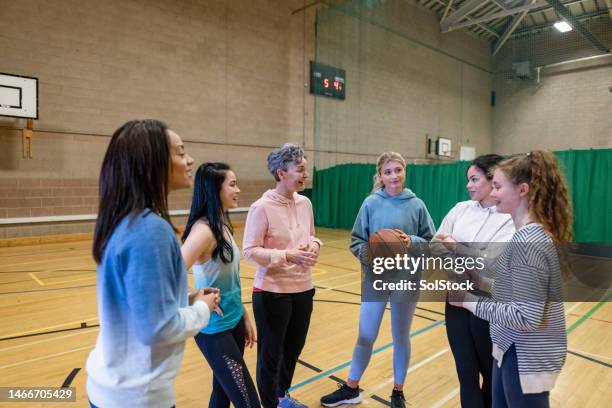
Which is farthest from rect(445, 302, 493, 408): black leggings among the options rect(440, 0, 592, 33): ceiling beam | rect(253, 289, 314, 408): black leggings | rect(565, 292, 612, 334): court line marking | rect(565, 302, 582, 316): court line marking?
rect(440, 0, 592, 33): ceiling beam

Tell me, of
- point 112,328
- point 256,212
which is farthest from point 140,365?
point 256,212

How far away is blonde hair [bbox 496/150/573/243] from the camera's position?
4.38ft

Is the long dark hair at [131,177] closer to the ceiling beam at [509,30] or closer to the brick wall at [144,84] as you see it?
the brick wall at [144,84]

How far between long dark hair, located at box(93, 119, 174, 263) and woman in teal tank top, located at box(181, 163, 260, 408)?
1.96 ft

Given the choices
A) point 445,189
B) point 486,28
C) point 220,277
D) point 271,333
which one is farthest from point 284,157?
point 486,28

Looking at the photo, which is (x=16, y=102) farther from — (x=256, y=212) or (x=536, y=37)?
(x=536, y=37)

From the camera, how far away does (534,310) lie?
126 cm

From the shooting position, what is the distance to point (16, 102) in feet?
23.6

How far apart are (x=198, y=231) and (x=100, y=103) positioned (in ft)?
26.1

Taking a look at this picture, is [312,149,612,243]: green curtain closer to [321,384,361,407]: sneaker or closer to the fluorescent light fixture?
[321,384,361,407]: sneaker

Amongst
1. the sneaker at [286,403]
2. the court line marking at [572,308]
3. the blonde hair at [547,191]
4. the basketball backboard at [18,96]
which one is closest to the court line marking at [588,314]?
the court line marking at [572,308]

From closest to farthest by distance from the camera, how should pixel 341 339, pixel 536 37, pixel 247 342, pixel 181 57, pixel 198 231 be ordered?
1. pixel 198 231
2. pixel 247 342
3. pixel 341 339
4. pixel 181 57
5. pixel 536 37

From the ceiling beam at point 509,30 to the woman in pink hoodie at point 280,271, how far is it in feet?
42.6

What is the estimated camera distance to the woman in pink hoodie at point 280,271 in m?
2.07
